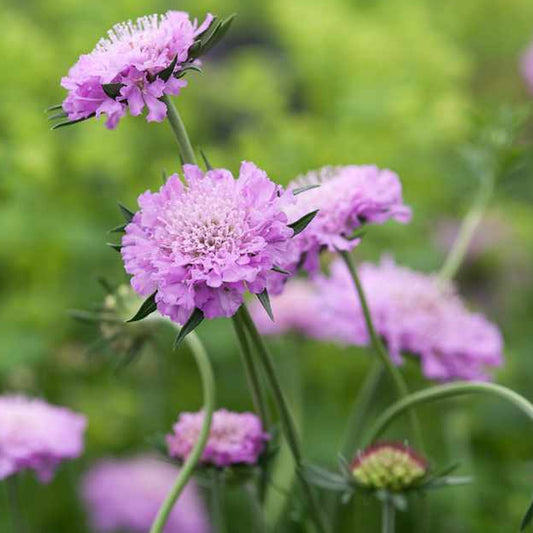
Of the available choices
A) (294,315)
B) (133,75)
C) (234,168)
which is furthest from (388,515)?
(234,168)

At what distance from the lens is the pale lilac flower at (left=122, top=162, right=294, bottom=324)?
19.1 inches

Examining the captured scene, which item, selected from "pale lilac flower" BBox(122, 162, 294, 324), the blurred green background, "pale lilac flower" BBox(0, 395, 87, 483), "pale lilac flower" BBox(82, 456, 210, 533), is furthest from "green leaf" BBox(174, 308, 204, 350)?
"pale lilac flower" BBox(82, 456, 210, 533)

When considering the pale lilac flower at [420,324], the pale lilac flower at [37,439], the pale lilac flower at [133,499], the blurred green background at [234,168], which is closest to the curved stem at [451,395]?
the pale lilac flower at [420,324]

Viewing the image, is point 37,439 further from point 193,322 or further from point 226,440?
point 193,322

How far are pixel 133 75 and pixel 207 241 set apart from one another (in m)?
0.08

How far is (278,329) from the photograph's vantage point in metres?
1.18

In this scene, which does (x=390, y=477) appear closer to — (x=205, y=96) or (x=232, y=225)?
(x=232, y=225)

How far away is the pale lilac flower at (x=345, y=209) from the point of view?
617 millimetres

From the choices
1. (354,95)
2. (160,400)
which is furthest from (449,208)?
(160,400)

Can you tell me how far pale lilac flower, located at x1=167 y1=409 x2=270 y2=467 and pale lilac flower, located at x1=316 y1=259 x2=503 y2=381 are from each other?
0.54ft

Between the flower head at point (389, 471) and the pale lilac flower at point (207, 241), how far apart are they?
0.15 m

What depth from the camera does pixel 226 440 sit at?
617 millimetres

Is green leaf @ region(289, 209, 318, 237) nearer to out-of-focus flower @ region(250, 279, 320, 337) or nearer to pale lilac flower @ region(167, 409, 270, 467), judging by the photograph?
pale lilac flower @ region(167, 409, 270, 467)

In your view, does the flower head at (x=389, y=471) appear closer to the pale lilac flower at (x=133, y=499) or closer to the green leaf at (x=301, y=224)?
the green leaf at (x=301, y=224)
